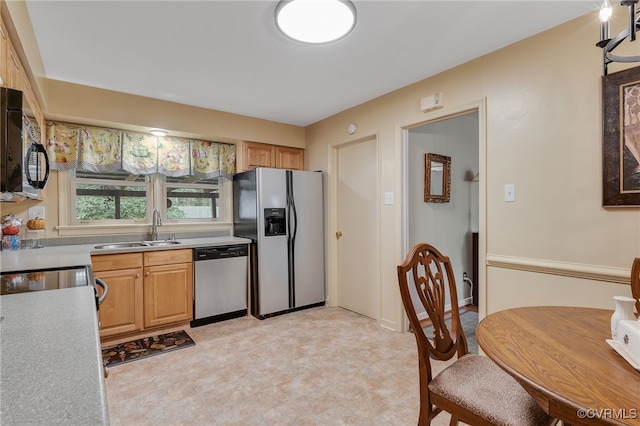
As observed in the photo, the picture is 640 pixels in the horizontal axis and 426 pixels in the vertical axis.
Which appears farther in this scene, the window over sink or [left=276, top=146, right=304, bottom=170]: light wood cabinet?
[left=276, top=146, right=304, bottom=170]: light wood cabinet

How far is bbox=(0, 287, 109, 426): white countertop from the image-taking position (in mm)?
459

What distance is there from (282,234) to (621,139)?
2.95m

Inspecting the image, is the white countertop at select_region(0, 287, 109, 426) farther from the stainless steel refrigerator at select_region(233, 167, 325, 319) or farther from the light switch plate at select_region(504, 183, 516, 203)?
the stainless steel refrigerator at select_region(233, 167, 325, 319)

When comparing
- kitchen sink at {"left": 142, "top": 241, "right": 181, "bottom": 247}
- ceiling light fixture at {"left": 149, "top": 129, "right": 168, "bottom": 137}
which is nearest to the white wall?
kitchen sink at {"left": 142, "top": 241, "right": 181, "bottom": 247}

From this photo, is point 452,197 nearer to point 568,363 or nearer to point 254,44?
point 254,44

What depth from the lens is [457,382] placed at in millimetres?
1329

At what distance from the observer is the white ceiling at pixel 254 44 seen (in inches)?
73.9

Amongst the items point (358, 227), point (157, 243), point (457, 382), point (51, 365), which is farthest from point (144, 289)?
point (457, 382)

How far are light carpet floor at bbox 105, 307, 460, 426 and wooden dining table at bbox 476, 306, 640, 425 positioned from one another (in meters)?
0.96

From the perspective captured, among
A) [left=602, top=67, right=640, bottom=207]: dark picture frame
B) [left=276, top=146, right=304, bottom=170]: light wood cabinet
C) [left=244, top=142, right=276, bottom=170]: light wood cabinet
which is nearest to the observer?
[left=602, top=67, right=640, bottom=207]: dark picture frame

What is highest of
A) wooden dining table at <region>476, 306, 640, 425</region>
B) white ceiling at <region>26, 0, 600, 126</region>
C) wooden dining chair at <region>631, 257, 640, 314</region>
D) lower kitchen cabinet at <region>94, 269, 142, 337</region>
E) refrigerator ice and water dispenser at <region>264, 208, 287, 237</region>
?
white ceiling at <region>26, 0, 600, 126</region>

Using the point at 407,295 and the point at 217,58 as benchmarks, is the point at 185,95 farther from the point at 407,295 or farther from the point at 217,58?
the point at 407,295

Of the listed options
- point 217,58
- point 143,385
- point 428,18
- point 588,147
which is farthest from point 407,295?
point 217,58

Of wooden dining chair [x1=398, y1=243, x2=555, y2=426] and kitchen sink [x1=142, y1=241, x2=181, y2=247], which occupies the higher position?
kitchen sink [x1=142, y1=241, x2=181, y2=247]
